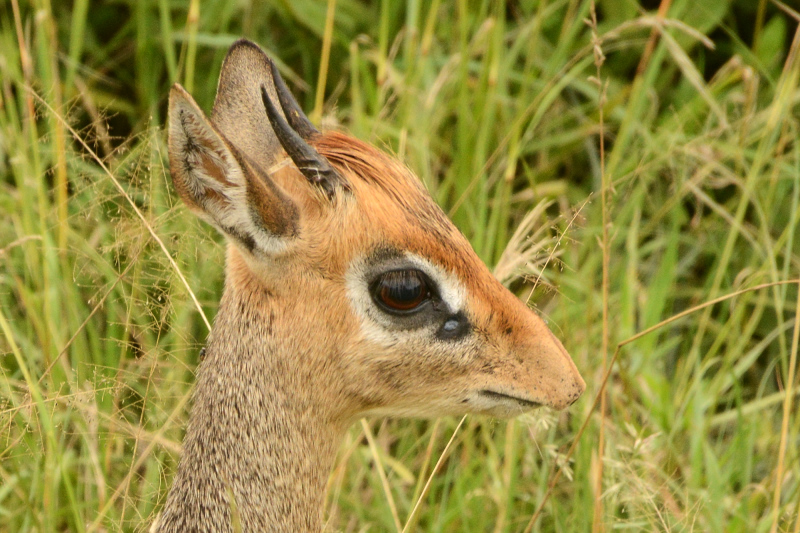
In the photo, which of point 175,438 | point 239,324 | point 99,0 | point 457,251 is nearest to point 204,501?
point 239,324

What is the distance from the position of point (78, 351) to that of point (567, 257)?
1.80m

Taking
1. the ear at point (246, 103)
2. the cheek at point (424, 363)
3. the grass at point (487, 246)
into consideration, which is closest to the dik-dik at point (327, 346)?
the cheek at point (424, 363)

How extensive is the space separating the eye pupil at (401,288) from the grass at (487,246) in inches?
18.8

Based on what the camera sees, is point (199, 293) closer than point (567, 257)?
Yes

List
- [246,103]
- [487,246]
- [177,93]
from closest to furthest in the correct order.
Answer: [177,93] → [246,103] → [487,246]

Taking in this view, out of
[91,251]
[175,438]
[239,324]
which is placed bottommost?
[175,438]

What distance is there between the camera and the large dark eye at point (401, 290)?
2.43 m

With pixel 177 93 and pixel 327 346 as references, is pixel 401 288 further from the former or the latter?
pixel 177 93

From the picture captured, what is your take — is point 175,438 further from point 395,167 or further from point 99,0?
point 99,0

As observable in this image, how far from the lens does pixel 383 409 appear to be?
2.56 metres

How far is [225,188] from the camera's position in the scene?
2336 mm

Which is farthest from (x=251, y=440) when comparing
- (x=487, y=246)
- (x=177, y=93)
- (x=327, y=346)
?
(x=487, y=246)

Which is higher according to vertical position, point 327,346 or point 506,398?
point 327,346

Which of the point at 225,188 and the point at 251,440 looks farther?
the point at 251,440
